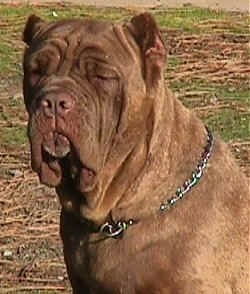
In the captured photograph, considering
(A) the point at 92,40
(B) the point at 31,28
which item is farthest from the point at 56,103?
(B) the point at 31,28

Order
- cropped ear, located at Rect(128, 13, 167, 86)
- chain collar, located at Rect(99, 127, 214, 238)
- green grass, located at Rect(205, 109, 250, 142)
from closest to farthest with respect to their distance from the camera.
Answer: cropped ear, located at Rect(128, 13, 167, 86), chain collar, located at Rect(99, 127, 214, 238), green grass, located at Rect(205, 109, 250, 142)

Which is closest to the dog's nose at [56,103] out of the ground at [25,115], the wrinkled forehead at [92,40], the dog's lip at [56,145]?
the dog's lip at [56,145]

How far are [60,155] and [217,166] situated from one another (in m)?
0.69

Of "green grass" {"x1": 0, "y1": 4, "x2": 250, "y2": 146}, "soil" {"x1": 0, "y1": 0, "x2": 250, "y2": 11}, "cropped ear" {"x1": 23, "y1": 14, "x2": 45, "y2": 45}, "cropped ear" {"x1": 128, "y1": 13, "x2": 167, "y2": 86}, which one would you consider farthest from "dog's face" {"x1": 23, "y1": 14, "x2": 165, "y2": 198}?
"soil" {"x1": 0, "y1": 0, "x2": 250, "y2": 11}

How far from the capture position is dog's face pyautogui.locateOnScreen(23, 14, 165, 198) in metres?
4.65

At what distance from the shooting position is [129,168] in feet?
16.1

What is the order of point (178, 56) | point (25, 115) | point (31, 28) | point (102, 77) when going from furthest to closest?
1. point (178, 56)
2. point (25, 115)
3. point (31, 28)
4. point (102, 77)

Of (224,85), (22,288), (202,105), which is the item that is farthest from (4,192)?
(224,85)

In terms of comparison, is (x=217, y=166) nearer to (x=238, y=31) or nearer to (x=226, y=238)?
(x=226, y=238)

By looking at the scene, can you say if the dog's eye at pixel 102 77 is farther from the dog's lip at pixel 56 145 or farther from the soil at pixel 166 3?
the soil at pixel 166 3

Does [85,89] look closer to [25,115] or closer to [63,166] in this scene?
[63,166]

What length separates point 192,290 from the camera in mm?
4906

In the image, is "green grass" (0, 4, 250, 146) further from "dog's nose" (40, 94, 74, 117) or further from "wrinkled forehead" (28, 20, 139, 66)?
"dog's nose" (40, 94, 74, 117)

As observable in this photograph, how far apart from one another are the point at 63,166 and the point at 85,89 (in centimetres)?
41
